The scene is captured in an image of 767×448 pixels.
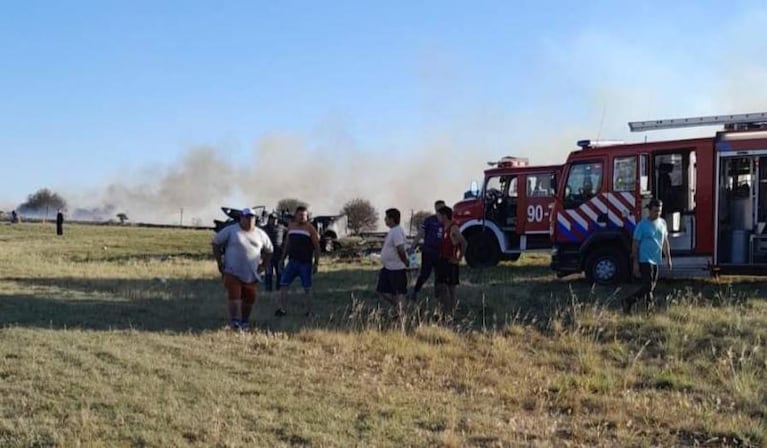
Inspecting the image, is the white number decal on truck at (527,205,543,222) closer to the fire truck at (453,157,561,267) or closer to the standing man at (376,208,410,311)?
the fire truck at (453,157,561,267)

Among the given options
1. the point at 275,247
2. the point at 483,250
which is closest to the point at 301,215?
the point at 275,247

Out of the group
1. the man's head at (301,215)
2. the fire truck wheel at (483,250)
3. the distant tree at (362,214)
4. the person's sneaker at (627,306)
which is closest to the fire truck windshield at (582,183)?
the person's sneaker at (627,306)

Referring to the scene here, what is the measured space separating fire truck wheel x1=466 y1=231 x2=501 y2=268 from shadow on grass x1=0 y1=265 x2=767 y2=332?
6.21ft

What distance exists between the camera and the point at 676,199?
13.4 meters

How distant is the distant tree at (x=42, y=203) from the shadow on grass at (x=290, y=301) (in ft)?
337

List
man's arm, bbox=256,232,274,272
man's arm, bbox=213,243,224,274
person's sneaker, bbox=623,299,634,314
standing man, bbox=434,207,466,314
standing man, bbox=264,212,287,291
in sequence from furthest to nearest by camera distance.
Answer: standing man, bbox=264,212,287,291
standing man, bbox=434,207,466,314
person's sneaker, bbox=623,299,634,314
man's arm, bbox=256,232,274,272
man's arm, bbox=213,243,224,274

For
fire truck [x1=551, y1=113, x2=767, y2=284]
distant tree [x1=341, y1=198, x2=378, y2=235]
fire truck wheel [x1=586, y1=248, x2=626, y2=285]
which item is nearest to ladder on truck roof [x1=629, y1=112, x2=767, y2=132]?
fire truck [x1=551, y1=113, x2=767, y2=284]

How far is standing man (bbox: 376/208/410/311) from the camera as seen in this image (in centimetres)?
1074

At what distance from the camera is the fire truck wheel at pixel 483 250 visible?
18.5 m

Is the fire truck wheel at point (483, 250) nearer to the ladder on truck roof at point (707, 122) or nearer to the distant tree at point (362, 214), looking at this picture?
the ladder on truck roof at point (707, 122)

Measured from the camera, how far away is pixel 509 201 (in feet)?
60.5

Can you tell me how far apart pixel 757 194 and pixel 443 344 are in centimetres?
651

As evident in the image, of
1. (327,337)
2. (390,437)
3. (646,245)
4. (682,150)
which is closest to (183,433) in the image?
(390,437)

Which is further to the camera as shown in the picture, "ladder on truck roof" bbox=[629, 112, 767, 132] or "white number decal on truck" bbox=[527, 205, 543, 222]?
"white number decal on truck" bbox=[527, 205, 543, 222]
